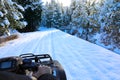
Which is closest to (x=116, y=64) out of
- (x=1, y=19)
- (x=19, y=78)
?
(x=19, y=78)

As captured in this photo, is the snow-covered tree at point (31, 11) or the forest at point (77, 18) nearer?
the forest at point (77, 18)

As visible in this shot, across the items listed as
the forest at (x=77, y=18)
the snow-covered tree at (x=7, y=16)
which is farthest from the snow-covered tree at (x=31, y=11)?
the snow-covered tree at (x=7, y=16)

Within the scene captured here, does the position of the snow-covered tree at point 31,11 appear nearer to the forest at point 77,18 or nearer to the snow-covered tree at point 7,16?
the forest at point 77,18

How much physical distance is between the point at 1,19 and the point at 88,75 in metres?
12.8

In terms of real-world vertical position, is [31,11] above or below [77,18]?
above

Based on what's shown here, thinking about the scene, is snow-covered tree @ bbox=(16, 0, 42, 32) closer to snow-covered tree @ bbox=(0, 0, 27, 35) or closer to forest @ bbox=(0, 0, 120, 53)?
forest @ bbox=(0, 0, 120, 53)

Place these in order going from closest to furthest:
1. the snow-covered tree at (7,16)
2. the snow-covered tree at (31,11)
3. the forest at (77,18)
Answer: the snow-covered tree at (7,16), the forest at (77,18), the snow-covered tree at (31,11)

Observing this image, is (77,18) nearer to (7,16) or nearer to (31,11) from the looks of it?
(31,11)

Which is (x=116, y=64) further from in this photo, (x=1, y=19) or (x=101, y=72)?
(x=1, y=19)

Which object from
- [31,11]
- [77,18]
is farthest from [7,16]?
[77,18]

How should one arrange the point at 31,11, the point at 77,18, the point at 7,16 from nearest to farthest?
the point at 7,16
the point at 31,11
the point at 77,18

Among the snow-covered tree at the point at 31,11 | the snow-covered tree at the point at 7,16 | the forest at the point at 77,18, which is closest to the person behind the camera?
the snow-covered tree at the point at 7,16

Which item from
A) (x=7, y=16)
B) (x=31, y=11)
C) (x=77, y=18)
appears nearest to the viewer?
(x=7, y=16)

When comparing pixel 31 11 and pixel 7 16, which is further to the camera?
pixel 31 11
